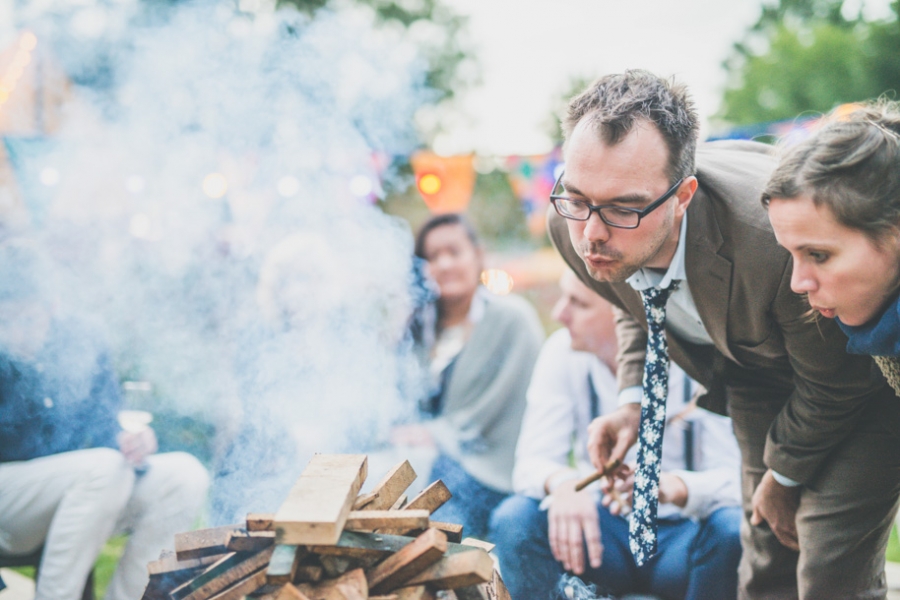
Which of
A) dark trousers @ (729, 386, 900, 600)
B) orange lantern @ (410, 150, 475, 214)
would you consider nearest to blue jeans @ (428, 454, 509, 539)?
dark trousers @ (729, 386, 900, 600)

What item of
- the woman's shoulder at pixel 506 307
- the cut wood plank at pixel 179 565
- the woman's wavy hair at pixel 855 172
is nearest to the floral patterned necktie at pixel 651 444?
the woman's wavy hair at pixel 855 172

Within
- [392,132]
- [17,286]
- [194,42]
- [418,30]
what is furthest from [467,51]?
[17,286]

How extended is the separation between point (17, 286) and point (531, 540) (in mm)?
2755

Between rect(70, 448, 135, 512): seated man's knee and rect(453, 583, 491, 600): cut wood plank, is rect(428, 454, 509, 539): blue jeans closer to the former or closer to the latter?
rect(70, 448, 135, 512): seated man's knee

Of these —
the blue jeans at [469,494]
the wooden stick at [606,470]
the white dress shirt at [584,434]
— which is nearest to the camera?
the wooden stick at [606,470]

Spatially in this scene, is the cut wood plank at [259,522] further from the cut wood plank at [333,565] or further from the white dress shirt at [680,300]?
the white dress shirt at [680,300]

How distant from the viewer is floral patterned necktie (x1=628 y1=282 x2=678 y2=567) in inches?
→ 91.5

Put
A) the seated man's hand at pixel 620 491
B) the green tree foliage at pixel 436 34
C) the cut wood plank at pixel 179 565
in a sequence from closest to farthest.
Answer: the cut wood plank at pixel 179 565
the seated man's hand at pixel 620 491
the green tree foliage at pixel 436 34

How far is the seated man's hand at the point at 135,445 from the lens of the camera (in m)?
3.17

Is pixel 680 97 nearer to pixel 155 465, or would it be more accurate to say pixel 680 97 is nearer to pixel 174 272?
pixel 155 465

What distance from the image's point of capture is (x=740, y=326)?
6.86ft

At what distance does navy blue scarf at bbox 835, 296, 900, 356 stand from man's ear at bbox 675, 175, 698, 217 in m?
0.58

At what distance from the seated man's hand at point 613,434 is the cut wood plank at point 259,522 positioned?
1301 mm

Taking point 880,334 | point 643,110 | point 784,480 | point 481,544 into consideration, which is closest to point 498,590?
point 481,544
